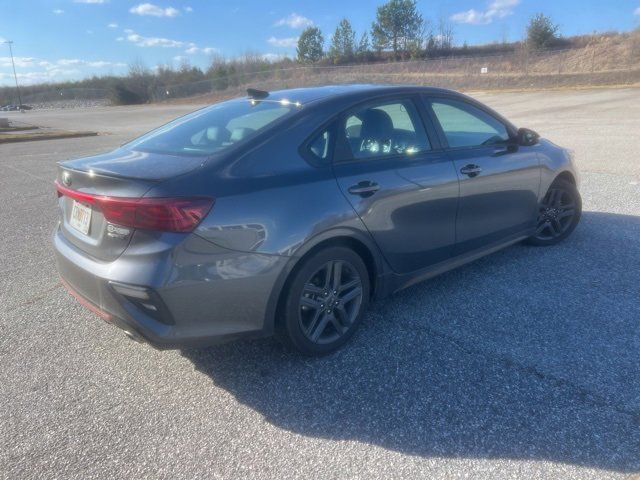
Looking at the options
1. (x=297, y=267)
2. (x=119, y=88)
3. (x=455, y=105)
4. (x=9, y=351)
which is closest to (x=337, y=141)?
(x=297, y=267)

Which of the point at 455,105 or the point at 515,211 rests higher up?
the point at 455,105

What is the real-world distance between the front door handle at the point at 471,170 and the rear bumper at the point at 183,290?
1.75 m

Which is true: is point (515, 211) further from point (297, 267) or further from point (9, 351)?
point (9, 351)

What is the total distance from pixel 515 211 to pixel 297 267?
233 cm

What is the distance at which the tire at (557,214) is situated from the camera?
16.1 ft

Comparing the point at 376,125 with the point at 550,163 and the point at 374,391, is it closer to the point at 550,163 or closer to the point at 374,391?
the point at 374,391

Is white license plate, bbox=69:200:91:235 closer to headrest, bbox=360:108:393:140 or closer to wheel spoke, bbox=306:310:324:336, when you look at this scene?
wheel spoke, bbox=306:310:324:336

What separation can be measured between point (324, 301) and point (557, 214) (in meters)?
2.96

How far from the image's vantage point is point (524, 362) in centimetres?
305

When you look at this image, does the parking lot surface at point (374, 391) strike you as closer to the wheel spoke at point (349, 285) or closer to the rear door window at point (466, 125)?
the wheel spoke at point (349, 285)

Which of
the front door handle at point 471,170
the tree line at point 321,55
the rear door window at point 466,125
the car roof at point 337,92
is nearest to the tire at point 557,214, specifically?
the rear door window at point 466,125

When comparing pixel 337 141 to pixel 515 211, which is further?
pixel 515 211

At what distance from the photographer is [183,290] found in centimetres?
Answer: 259

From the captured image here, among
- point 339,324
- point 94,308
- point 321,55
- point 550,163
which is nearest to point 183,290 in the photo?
point 94,308
